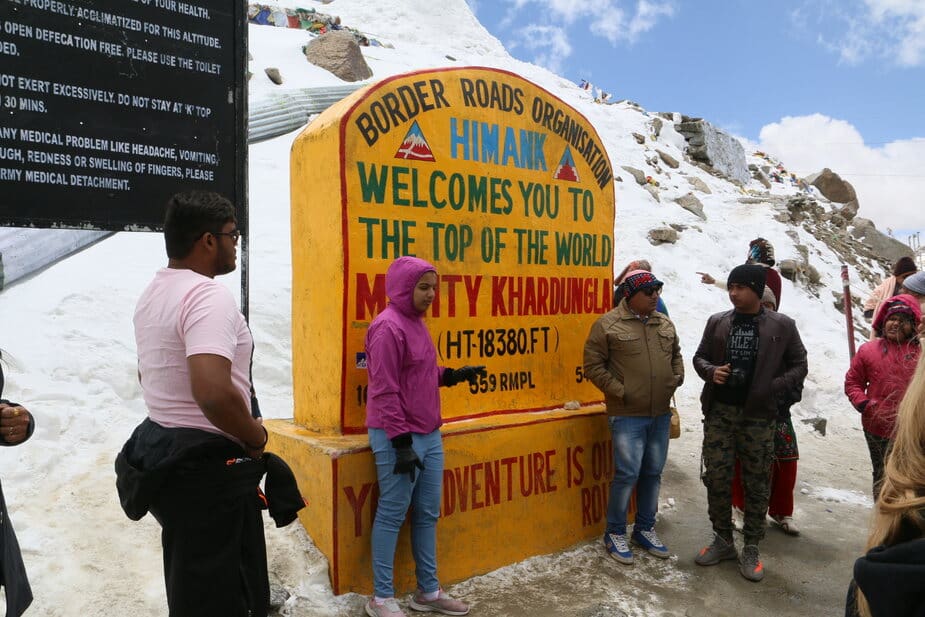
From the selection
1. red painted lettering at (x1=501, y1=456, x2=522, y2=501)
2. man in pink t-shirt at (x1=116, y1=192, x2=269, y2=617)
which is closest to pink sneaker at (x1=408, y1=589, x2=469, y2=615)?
red painted lettering at (x1=501, y1=456, x2=522, y2=501)

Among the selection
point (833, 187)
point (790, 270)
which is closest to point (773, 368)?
point (790, 270)

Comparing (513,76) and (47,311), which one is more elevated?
(513,76)

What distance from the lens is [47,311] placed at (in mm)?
Answer: 6297

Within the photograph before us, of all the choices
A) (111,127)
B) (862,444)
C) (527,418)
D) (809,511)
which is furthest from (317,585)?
(862,444)

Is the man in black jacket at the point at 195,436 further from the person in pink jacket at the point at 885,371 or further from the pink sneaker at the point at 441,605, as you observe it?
the person in pink jacket at the point at 885,371

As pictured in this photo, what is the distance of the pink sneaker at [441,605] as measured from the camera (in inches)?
162

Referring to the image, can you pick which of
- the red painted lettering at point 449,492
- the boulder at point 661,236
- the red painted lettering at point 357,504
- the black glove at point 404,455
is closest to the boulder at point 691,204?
the boulder at point 661,236

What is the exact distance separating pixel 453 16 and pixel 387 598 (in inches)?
1891

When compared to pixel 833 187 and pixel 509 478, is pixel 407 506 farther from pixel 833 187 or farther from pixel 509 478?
pixel 833 187

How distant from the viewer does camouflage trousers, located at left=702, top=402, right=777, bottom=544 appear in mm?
4789

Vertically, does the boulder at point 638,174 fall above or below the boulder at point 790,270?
above

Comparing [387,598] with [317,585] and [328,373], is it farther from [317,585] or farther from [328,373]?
[328,373]

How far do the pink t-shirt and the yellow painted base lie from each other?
5.18 feet

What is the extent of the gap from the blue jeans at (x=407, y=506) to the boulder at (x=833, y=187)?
2829 centimetres
